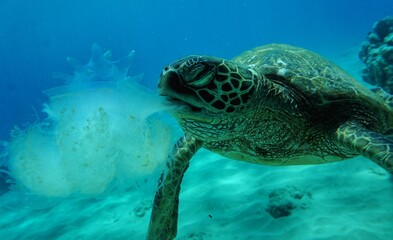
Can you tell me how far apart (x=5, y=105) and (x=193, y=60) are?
107 metres

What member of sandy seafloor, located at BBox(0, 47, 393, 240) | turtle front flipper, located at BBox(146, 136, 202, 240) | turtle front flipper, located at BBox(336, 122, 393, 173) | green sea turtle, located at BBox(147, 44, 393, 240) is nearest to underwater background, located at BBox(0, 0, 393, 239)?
sandy seafloor, located at BBox(0, 47, 393, 240)

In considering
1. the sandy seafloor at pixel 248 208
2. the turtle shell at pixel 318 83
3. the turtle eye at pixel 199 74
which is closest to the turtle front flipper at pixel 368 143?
the turtle shell at pixel 318 83

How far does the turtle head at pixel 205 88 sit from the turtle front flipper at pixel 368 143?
1044 millimetres

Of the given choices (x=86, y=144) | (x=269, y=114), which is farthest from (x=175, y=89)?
(x=86, y=144)

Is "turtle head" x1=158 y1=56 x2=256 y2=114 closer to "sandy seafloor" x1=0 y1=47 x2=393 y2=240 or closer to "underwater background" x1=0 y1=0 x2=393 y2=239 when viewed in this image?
"underwater background" x1=0 y1=0 x2=393 y2=239

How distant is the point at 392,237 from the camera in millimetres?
2801

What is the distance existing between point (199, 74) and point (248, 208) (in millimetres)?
2744

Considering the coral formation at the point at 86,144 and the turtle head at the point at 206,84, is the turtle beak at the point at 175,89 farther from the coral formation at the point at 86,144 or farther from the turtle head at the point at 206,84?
the coral formation at the point at 86,144

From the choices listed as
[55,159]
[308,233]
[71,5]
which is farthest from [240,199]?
[71,5]

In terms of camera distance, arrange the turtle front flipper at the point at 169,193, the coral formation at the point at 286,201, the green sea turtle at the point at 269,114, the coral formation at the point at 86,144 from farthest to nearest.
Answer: the coral formation at the point at 86,144 → the coral formation at the point at 286,201 → the turtle front flipper at the point at 169,193 → the green sea turtle at the point at 269,114

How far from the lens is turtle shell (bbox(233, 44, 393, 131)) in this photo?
113 inches

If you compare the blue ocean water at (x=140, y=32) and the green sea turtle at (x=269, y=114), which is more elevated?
the blue ocean water at (x=140, y=32)

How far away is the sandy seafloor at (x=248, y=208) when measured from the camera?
331 centimetres

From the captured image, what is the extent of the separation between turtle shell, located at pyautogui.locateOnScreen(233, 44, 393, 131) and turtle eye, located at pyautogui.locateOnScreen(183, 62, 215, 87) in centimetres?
87
